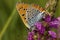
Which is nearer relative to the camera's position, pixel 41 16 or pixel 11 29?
pixel 41 16

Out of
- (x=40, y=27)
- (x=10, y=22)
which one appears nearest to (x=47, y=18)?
(x=40, y=27)

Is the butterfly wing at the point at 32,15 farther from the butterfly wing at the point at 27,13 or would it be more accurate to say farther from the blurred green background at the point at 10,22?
the blurred green background at the point at 10,22

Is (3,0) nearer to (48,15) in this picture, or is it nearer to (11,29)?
(11,29)

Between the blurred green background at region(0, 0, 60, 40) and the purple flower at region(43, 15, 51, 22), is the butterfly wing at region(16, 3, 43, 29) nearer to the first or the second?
the purple flower at region(43, 15, 51, 22)

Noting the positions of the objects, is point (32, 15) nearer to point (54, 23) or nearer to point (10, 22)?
point (54, 23)

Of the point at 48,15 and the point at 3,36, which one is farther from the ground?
the point at 48,15

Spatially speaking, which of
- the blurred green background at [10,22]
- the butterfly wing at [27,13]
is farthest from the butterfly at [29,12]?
the blurred green background at [10,22]

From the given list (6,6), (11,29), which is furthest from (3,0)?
(11,29)
